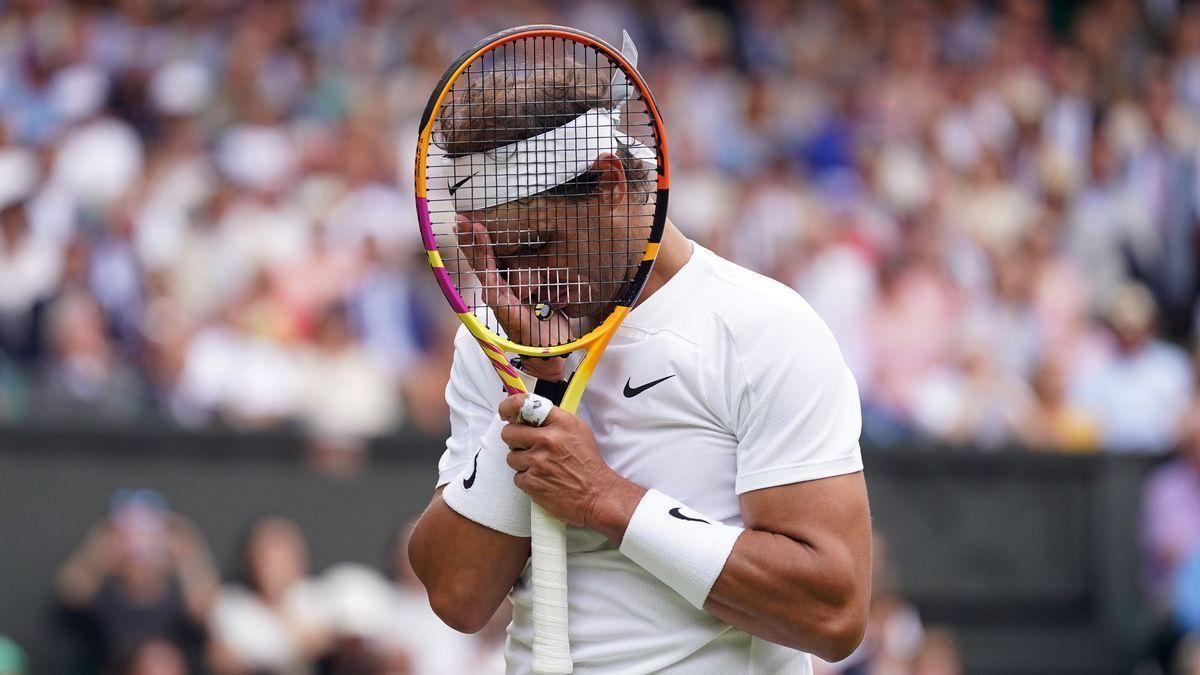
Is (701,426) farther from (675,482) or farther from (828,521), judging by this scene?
(828,521)

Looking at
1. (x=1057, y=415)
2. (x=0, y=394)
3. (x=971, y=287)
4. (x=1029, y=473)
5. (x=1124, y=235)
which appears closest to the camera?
(x=0, y=394)

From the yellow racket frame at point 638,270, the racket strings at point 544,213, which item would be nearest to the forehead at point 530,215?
the racket strings at point 544,213

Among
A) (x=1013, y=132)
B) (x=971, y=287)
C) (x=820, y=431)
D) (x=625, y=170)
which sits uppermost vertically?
(x=625, y=170)

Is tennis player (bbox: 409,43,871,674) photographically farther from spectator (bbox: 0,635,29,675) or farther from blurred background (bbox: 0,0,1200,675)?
spectator (bbox: 0,635,29,675)

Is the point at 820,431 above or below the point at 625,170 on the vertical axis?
below

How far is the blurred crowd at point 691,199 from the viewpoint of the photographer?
7.91 meters

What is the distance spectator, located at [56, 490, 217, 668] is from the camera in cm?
712

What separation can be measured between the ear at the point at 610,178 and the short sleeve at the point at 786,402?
290 mm

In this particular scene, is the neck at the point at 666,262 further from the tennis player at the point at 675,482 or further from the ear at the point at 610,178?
the ear at the point at 610,178

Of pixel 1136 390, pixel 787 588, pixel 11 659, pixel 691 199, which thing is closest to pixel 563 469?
pixel 787 588

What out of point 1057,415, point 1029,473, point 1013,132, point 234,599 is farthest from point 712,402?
point 1013,132

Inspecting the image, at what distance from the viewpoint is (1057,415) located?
8.98 meters

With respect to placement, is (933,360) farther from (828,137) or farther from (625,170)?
(625,170)

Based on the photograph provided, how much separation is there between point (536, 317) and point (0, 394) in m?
5.17
